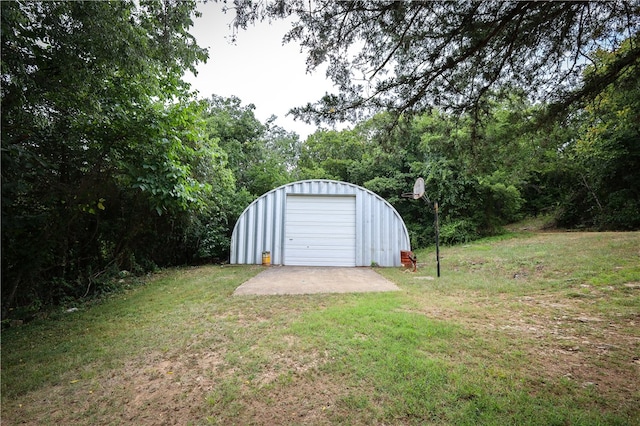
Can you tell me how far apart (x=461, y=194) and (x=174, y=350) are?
450 inches

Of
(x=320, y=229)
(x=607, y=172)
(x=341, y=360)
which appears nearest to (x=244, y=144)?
(x=320, y=229)

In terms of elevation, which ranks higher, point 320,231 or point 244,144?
point 244,144

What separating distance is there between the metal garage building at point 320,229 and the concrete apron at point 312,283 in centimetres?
156

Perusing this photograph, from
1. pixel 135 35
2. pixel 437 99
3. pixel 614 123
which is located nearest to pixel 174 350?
pixel 135 35

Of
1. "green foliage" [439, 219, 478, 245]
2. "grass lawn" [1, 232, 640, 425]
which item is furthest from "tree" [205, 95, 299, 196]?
"grass lawn" [1, 232, 640, 425]

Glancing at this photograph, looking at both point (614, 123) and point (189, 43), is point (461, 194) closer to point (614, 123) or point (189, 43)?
point (614, 123)

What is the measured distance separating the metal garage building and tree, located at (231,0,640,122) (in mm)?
5479

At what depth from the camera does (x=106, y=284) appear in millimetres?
5703

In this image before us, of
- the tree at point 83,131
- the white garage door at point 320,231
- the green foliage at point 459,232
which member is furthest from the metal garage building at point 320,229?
the green foliage at point 459,232

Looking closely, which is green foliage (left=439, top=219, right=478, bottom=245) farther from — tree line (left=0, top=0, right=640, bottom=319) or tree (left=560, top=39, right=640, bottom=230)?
tree line (left=0, top=0, right=640, bottom=319)

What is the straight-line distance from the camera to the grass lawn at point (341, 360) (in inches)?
72.8

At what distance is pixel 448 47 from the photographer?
9.43 feet

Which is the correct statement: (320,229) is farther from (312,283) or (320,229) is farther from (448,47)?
(448,47)

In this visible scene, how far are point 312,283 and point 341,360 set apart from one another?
10.9 feet
